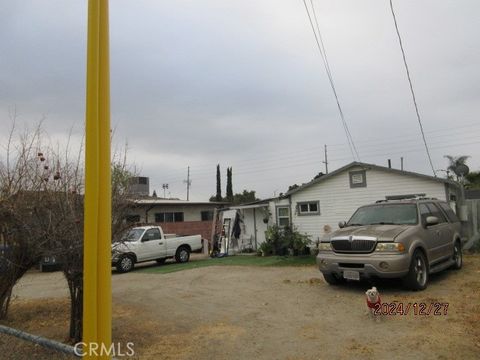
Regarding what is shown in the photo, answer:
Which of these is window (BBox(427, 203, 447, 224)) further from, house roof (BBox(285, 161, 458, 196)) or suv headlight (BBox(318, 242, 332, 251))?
house roof (BBox(285, 161, 458, 196))

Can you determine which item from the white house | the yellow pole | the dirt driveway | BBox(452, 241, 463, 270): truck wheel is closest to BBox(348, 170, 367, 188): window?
the white house

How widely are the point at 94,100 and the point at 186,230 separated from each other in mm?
26989

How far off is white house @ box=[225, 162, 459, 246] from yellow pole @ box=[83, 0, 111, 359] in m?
15.2

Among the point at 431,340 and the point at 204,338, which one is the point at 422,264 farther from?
the point at 204,338

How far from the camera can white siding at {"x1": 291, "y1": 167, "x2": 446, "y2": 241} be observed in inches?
648

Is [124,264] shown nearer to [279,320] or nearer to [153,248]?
[153,248]

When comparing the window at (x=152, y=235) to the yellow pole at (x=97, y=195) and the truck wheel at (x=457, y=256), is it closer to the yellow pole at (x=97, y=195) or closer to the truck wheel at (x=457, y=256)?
the truck wheel at (x=457, y=256)

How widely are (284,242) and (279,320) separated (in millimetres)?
11254

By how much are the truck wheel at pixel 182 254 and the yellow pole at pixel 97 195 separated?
16686mm

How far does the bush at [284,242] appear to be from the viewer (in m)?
17.8

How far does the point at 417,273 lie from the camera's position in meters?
8.60

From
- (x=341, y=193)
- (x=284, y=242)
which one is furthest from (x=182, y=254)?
(x=341, y=193)
